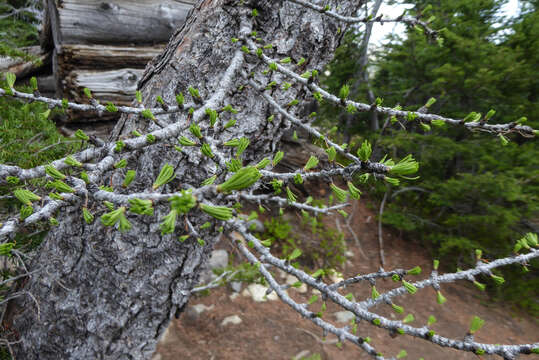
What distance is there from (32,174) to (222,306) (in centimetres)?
363

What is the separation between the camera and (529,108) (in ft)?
14.2

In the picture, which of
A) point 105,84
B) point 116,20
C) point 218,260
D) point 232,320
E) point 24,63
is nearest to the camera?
point 105,84

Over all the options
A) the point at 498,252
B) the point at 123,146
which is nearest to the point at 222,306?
the point at 123,146

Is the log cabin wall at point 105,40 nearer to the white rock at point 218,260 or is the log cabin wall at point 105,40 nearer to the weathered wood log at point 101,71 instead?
the weathered wood log at point 101,71

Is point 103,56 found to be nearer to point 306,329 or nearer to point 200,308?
point 200,308

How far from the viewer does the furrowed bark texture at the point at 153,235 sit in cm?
148

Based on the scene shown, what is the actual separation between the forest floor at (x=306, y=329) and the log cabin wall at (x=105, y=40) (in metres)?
2.96

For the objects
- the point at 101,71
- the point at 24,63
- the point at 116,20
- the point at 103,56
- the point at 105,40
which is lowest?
the point at 24,63

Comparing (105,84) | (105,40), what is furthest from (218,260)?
(105,40)

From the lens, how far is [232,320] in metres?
3.71

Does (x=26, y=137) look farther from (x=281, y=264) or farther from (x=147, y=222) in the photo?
(x=281, y=264)

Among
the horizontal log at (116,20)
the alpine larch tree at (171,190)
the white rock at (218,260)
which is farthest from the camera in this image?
the white rock at (218,260)

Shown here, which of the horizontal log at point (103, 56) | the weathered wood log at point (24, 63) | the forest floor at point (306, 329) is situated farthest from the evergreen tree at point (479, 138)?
the weathered wood log at point (24, 63)

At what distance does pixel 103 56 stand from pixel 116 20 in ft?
1.71
